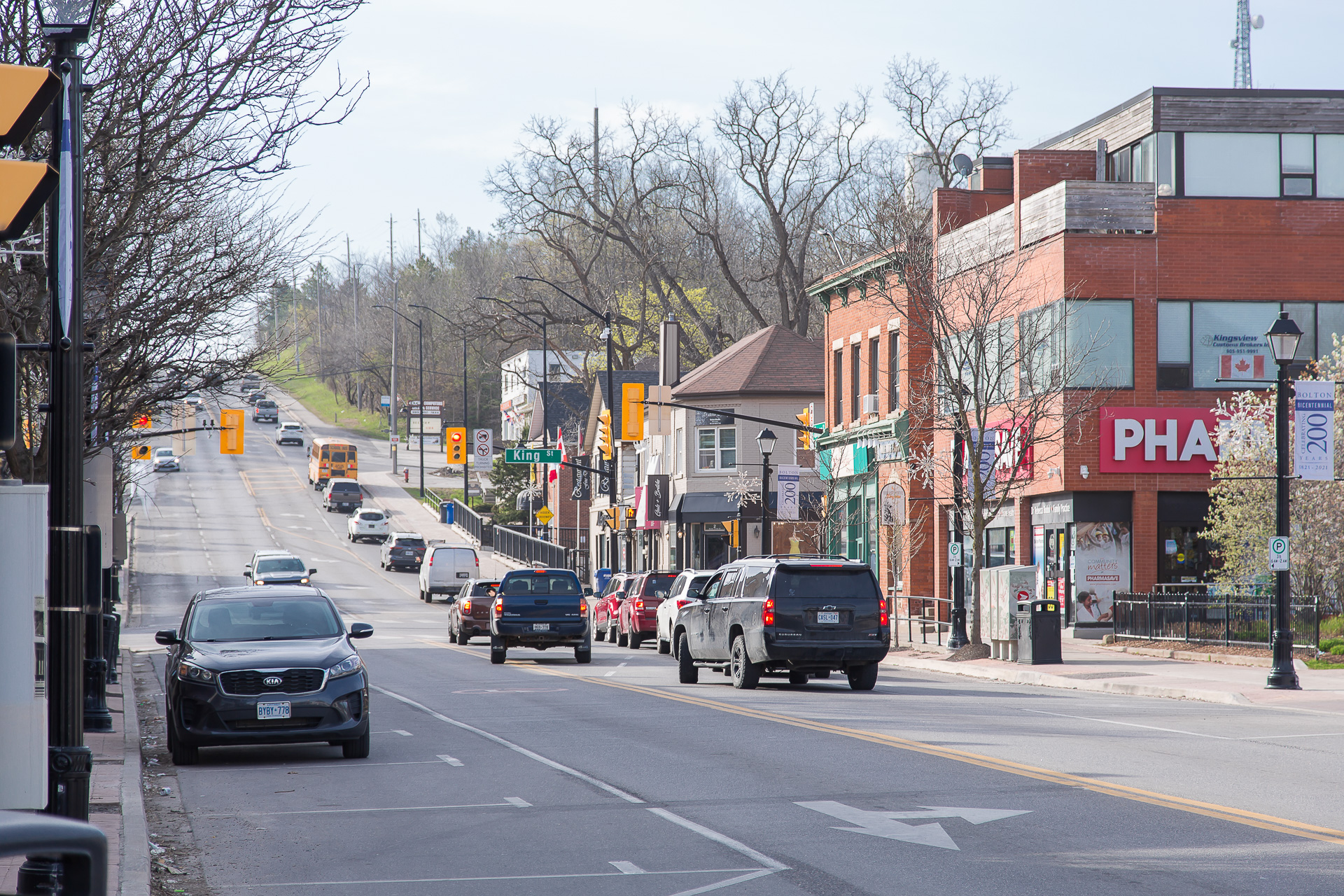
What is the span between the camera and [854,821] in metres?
10.6

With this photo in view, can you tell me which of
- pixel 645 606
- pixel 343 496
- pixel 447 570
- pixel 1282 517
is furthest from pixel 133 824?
pixel 343 496

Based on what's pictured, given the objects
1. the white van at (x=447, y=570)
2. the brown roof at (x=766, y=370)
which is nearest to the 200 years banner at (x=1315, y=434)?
the brown roof at (x=766, y=370)

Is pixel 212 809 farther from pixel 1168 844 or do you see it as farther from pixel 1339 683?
pixel 1339 683

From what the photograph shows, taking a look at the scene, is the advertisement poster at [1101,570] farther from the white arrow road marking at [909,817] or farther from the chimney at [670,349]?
the white arrow road marking at [909,817]

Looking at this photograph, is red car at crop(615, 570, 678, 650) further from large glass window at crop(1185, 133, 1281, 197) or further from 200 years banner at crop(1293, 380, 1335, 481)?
200 years banner at crop(1293, 380, 1335, 481)

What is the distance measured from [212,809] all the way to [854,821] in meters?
5.03

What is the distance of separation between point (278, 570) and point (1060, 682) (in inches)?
1235

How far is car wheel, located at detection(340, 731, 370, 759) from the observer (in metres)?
A: 14.7

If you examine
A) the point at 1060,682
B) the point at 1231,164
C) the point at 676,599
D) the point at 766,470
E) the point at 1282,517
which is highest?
the point at 1231,164

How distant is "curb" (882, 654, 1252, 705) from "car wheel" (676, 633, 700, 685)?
16.8 ft

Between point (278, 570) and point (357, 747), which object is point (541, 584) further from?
point (278, 570)

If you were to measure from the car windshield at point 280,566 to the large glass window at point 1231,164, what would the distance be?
29.7 metres

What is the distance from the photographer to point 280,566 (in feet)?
163

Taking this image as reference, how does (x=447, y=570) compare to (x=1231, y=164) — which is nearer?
(x=1231, y=164)
